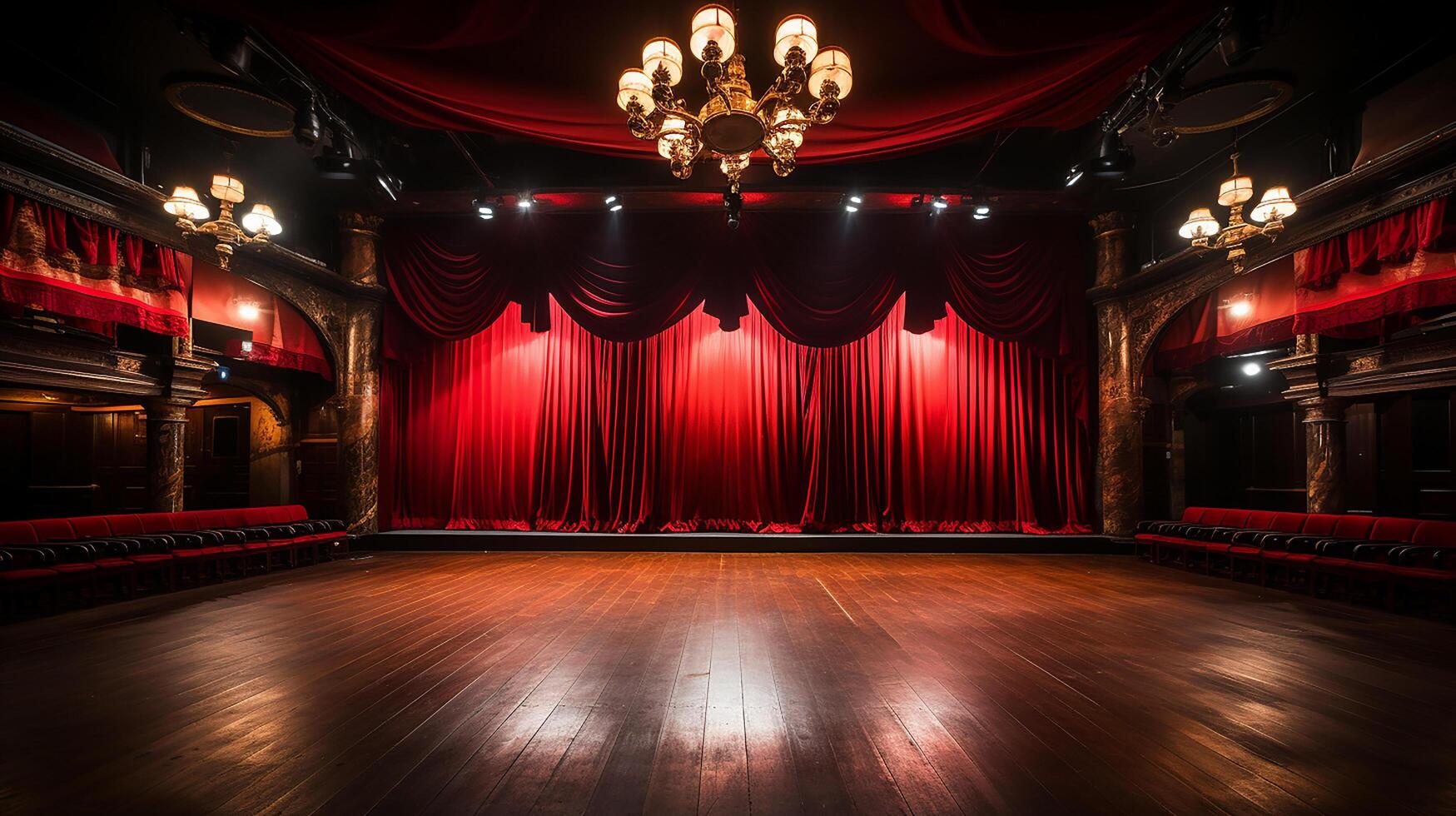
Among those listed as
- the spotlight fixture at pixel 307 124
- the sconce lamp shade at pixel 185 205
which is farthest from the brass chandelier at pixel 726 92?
the sconce lamp shade at pixel 185 205

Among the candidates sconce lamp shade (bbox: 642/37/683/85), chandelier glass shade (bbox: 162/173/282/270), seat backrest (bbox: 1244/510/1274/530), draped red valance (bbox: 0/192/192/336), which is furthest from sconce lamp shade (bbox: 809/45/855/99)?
seat backrest (bbox: 1244/510/1274/530)

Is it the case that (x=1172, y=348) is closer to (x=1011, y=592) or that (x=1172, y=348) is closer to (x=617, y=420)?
(x=1011, y=592)

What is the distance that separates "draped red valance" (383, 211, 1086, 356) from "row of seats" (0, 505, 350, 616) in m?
3.39

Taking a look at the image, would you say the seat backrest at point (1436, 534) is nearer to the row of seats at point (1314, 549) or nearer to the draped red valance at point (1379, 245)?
the row of seats at point (1314, 549)

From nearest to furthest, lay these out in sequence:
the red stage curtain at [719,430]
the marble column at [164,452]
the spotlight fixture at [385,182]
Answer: the spotlight fixture at [385,182], the marble column at [164,452], the red stage curtain at [719,430]

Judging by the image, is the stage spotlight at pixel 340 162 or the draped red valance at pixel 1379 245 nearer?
the draped red valance at pixel 1379 245

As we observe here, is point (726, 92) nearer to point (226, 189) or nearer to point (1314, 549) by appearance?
point (226, 189)

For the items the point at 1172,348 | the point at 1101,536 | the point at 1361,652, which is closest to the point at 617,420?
the point at 1101,536

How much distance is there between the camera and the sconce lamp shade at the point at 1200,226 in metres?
6.00

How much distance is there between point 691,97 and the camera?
5.85 metres

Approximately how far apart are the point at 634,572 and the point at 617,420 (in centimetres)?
333

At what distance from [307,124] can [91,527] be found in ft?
13.5

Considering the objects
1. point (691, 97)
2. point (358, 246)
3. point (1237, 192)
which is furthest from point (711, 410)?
point (1237, 192)

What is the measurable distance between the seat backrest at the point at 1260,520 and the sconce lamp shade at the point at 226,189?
10.3 m
